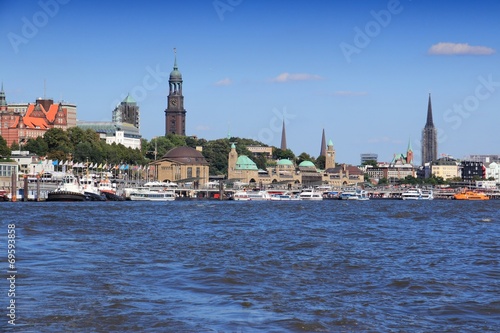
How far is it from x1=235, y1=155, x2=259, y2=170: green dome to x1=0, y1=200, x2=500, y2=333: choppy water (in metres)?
151

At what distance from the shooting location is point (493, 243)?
3456cm

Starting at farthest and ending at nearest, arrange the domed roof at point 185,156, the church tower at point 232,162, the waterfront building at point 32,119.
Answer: the church tower at point 232,162, the domed roof at point 185,156, the waterfront building at point 32,119

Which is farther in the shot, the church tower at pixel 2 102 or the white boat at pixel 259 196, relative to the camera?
the church tower at pixel 2 102

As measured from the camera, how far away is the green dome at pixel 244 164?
188500 millimetres

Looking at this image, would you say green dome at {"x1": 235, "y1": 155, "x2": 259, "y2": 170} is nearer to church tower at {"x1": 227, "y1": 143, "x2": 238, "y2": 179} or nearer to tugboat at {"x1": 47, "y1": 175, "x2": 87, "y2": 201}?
church tower at {"x1": 227, "y1": 143, "x2": 238, "y2": 179}

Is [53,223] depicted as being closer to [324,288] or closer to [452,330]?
[324,288]

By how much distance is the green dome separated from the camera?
18850 centimetres

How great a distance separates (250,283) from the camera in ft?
71.8

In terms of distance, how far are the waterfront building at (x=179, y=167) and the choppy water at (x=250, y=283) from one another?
438ft

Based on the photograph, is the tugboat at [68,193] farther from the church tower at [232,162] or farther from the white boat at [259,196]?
the church tower at [232,162]

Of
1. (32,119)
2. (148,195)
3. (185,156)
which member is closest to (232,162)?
(185,156)

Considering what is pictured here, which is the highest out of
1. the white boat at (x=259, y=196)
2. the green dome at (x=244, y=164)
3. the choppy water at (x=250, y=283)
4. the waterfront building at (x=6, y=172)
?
the green dome at (x=244, y=164)

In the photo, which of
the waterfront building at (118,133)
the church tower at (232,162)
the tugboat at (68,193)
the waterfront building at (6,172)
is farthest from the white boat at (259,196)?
the waterfront building at (118,133)

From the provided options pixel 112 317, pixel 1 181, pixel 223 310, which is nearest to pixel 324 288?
pixel 223 310
